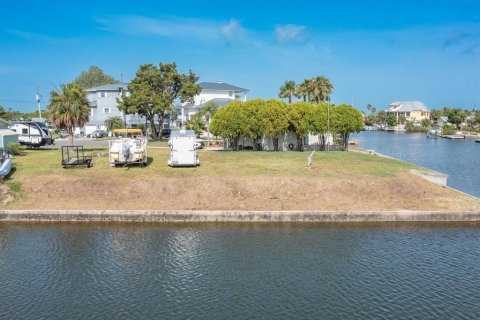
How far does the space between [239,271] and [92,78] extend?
476 feet

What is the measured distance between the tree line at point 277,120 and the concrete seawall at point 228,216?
2227 cm

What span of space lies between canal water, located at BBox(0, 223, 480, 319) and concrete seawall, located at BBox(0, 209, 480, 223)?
33.6 inches

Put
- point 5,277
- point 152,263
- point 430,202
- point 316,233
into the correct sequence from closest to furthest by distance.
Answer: point 5,277, point 152,263, point 316,233, point 430,202

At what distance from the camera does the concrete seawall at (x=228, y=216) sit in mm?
26156

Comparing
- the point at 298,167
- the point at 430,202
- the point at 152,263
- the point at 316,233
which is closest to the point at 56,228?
the point at 152,263

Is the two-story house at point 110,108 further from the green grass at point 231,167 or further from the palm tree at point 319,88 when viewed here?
the green grass at point 231,167

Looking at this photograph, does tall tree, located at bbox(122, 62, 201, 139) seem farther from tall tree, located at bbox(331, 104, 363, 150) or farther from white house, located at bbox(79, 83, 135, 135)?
tall tree, located at bbox(331, 104, 363, 150)

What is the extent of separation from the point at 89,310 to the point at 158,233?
362 inches

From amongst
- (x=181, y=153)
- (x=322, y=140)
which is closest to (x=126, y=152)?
(x=181, y=153)

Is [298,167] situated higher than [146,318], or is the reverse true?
[298,167]

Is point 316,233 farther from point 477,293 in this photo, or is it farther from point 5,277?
point 5,277

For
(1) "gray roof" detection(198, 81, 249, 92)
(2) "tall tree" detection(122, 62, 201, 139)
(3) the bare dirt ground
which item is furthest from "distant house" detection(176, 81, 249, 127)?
(3) the bare dirt ground

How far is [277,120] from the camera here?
4747 centimetres

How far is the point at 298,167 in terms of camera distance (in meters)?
34.5
